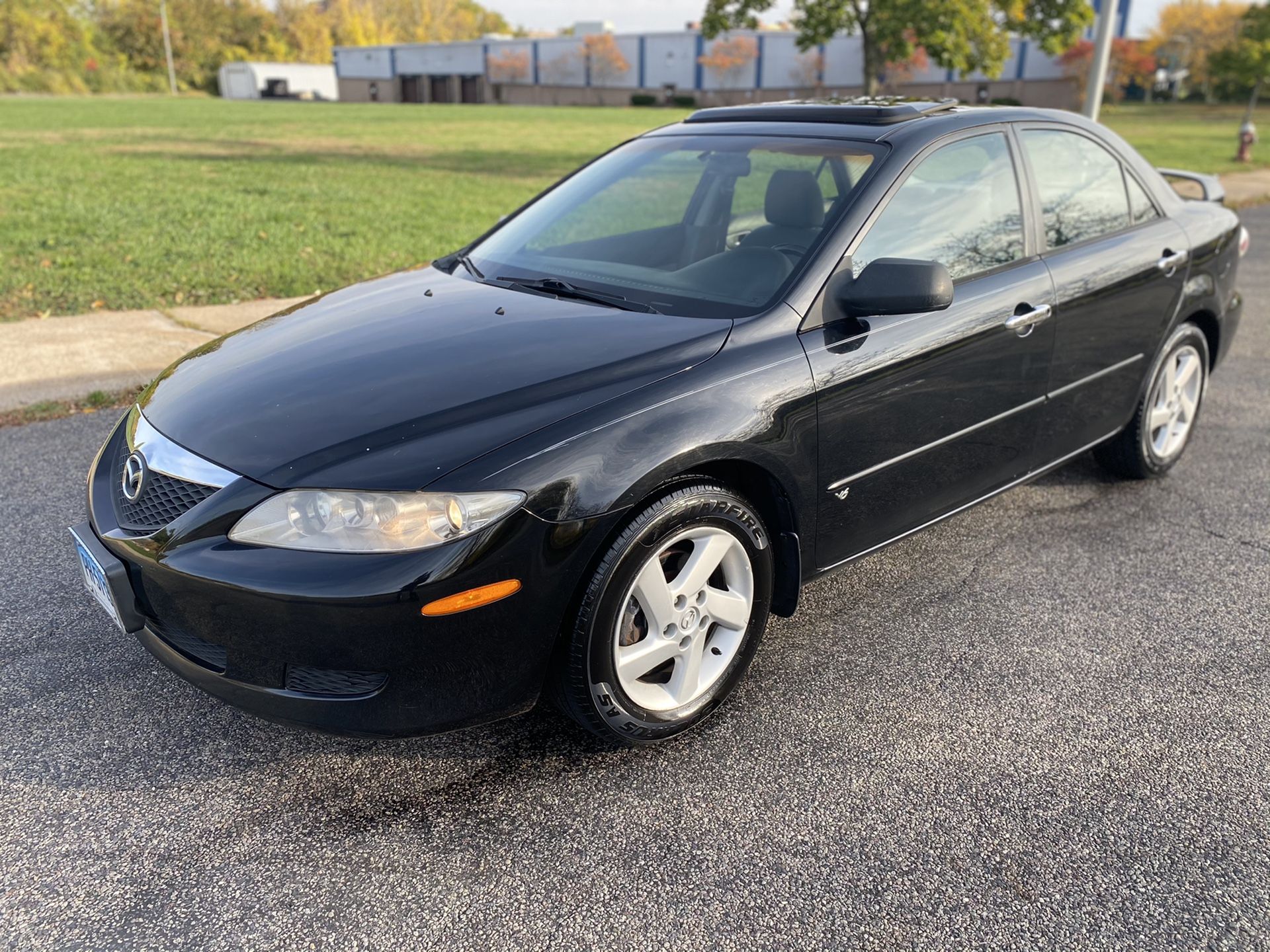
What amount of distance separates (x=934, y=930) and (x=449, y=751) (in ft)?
4.28

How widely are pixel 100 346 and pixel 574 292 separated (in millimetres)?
4429

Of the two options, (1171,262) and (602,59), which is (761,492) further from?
(602,59)

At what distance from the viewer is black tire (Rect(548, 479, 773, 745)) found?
244 cm

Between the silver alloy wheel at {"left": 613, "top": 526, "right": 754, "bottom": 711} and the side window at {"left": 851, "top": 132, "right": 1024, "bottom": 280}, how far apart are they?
3.34 feet

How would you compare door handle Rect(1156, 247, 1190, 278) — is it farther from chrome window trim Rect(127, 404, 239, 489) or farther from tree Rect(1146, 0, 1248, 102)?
tree Rect(1146, 0, 1248, 102)

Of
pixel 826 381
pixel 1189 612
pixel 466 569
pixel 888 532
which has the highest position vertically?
pixel 826 381

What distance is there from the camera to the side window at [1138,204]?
4.20 meters

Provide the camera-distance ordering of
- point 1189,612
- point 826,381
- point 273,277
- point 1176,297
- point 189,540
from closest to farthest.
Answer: point 189,540 → point 826,381 → point 1189,612 → point 1176,297 → point 273,277

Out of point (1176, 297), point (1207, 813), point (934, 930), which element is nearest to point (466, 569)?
point (934, 930)

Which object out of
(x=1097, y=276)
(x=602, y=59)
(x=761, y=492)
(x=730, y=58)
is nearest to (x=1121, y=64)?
(x=730, y=58)

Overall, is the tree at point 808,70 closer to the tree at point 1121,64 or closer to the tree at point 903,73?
the tree at point 903,73

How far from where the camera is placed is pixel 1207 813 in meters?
2.51

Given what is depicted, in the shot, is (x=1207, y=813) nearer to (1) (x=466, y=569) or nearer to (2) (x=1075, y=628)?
(2) (x=1075, y=628)

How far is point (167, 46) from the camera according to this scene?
76.7m
